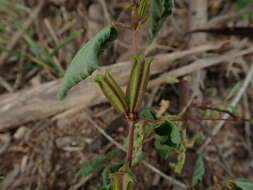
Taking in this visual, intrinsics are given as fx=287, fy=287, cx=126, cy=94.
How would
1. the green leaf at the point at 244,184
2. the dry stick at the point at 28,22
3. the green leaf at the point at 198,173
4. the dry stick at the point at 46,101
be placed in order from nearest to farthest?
the green leaf at the point at 244,184 < the green leaf at the point at 198,173 < the dry stick at the point at 46,101 < the dry stick at the point at 28,22

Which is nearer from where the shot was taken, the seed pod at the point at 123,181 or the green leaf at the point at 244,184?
the seed pod at the point at 123,181

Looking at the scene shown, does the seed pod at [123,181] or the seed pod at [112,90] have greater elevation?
the seed pod at [112,90]

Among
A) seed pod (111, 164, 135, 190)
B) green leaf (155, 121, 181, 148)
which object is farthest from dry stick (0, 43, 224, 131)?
seed pod (111, 164, 135, 190)

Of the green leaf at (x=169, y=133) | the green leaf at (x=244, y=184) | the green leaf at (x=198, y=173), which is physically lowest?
the green leaf at (x=198, y=173)

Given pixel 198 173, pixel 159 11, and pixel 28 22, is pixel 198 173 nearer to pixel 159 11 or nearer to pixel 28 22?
pixel 159 11

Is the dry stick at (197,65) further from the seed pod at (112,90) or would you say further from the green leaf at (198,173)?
the seed pod at (112,90)

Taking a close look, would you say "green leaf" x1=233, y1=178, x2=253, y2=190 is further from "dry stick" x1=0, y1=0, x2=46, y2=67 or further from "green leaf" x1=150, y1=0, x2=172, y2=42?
"dry stick" x1=0, y1=0, x2=46, y2=67

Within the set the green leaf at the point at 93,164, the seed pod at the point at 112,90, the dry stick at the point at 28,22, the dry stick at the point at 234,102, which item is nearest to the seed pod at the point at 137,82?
the seed pod at the point at 112,90
